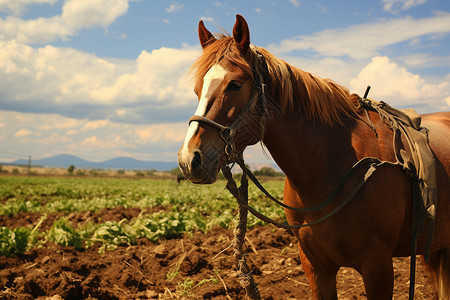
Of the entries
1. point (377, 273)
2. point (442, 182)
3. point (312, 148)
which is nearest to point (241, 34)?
point (312, 148)

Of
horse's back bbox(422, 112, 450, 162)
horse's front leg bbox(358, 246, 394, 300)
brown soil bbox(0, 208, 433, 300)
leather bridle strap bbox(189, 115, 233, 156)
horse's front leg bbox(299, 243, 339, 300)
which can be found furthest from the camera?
brown soil bbox(0, 208, 433, 300)

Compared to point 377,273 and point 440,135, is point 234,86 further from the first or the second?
point 440,135

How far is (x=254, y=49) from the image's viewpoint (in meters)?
2.79

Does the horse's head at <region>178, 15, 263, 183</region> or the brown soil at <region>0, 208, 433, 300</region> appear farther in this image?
the brown soil at <region>0, 208, 433, 300</region>

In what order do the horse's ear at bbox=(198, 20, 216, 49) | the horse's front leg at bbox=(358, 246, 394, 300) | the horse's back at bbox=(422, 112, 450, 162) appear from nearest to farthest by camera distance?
the horse's front leg at bbox=(358, 246, 394, 300), the horse's ear at bbox=(198, 20, 216, 49), the horse's back at bbox=(422, 112, 450, 162)

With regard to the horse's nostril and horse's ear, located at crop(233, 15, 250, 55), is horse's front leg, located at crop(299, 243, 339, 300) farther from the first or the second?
horse's ear, located at crop(233, 15, 250, 55)

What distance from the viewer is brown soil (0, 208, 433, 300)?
4.94 metres

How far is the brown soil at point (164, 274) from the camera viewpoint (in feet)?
16.2

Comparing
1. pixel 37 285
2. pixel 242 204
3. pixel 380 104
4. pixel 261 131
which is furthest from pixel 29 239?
pixel 380 104

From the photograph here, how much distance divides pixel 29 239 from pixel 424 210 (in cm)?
654

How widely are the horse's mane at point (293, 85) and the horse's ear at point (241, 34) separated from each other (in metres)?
0.04

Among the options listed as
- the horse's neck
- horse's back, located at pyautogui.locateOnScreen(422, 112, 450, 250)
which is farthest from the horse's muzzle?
horse's back, located at pyautogui.locateOnScreen(422, 112, 450, 250)

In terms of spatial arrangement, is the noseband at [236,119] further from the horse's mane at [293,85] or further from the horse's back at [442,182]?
the horse's back at [442,182]

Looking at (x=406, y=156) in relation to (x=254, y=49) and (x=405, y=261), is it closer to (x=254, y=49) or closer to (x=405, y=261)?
(x=254, y=49)
